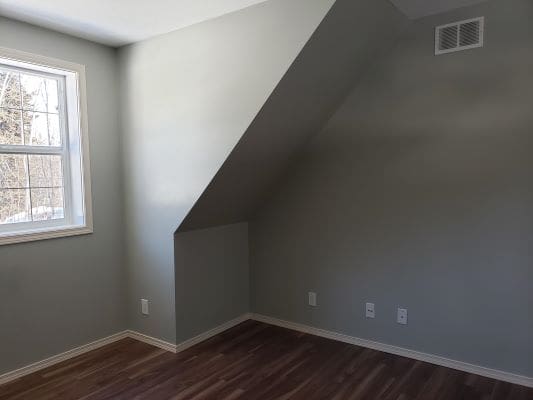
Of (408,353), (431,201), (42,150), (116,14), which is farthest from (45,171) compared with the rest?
(408,353)

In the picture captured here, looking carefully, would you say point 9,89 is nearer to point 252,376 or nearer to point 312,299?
point 252,376

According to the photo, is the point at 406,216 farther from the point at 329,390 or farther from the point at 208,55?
the point at 208,55

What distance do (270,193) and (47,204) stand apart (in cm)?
178

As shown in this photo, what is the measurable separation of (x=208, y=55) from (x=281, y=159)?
97 cm

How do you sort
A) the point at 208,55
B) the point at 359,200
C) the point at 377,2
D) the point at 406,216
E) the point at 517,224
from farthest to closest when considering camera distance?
the point at 359,200
the point at 406,216
the point at 208,55
the point at 517,224
the point at 377,2

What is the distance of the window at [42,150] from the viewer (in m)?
2.78

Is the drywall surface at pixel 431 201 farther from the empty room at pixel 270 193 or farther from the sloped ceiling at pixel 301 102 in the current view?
the sloped ceiling at pixel 301 102

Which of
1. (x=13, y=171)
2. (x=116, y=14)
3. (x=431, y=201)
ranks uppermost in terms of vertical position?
(x=116, y=14)

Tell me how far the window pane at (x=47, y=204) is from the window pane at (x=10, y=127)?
1.26 feet

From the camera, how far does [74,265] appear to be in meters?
3.05

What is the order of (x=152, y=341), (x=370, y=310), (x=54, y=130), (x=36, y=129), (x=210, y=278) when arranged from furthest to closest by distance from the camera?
(x=210, y=278), (x=152, y=341), (x=370, y=310), (x=54, y=130), (x=36, y=129)

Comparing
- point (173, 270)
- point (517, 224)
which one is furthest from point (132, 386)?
point (517, 224)

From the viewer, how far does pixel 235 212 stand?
3467 mm

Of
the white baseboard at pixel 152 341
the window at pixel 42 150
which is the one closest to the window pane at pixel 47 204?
the window at pixel 42 150
